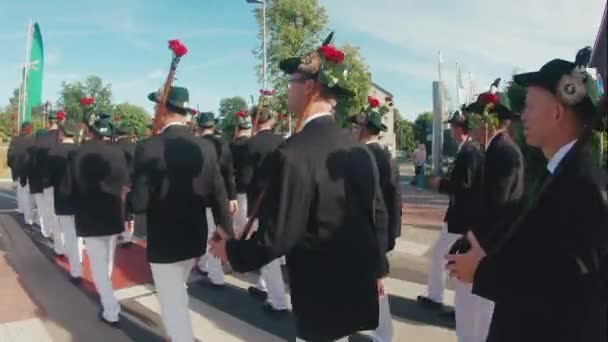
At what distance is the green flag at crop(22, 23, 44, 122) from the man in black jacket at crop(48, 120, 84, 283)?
55.6 feet

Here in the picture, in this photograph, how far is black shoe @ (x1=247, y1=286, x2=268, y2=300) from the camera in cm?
621

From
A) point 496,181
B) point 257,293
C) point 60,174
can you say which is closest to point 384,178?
point 496,181

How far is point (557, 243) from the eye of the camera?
6.05 feet

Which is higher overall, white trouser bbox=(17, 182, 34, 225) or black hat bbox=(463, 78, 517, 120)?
black hat bbox=(463, 78, 517, 120)

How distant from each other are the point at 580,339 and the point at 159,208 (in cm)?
302

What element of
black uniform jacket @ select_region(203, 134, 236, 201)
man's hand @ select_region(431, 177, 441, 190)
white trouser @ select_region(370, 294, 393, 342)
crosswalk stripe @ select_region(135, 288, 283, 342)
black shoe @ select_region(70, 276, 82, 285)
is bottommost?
crosswalk stripe @ select_region(135, 288, 283, 342)

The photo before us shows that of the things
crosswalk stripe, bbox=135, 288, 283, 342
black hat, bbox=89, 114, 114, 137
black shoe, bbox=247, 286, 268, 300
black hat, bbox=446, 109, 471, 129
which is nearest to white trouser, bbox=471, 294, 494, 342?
black hat, bbox=446, 109, 471, 129

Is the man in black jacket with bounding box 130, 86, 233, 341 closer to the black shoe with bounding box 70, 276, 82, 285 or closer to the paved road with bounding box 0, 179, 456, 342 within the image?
the paved road with bounding box 0, 179, 456, 342

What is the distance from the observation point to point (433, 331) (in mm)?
5023

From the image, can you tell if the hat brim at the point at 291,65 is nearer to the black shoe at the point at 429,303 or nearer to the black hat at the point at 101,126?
the black hat at the point at 101,126

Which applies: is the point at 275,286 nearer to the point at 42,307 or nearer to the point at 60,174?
the point at 42,307

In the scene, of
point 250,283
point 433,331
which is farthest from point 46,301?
point 433,331

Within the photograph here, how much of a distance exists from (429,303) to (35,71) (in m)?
22.8

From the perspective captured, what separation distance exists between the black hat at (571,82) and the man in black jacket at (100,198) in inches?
185
